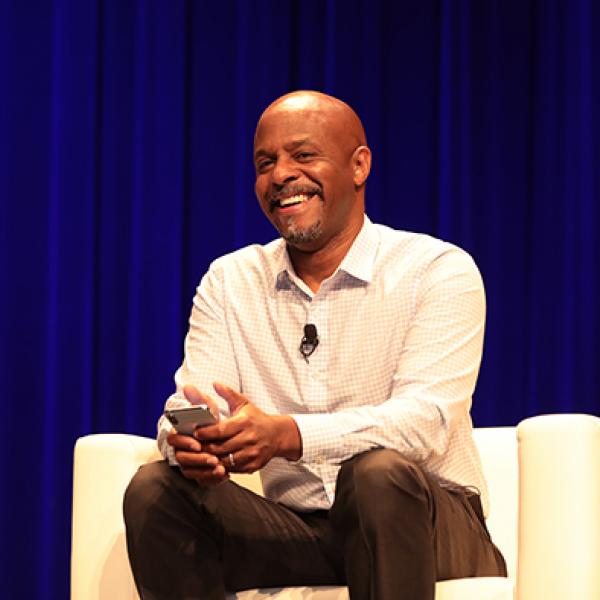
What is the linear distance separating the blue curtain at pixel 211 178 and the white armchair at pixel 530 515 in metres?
1.05

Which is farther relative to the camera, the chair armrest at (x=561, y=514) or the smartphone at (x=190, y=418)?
the chair armrest at (x=561, y=514)

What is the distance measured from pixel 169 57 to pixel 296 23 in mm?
429

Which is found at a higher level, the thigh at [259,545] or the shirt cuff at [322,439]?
the shirt cuff at [322,439]

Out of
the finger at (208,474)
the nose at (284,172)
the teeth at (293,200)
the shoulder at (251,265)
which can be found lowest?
the finger at (208,474)

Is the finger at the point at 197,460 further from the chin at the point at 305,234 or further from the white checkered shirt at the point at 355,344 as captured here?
the chin at the point at 305,234

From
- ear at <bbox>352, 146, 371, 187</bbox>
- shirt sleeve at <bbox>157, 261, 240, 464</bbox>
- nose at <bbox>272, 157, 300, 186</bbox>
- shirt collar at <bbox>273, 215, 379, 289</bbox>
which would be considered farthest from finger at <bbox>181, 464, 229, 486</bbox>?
ear at <bbox>352, 146, 371, 187</bbox>

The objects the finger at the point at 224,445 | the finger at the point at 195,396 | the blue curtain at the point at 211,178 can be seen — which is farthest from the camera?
the blue curtain at the point at 211,178

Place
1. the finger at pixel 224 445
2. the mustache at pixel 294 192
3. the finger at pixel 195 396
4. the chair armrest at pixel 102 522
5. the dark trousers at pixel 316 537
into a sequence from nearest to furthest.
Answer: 1. the dark trousers at pixel 316 537
2. the finger at pixel 224 445
3. the finger at pixel 195 396
4. the chair armrest at pixel 102 522
5. the mustache at pixel 294 192

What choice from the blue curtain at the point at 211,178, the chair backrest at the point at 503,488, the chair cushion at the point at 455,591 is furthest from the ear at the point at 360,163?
the blue curtain at the point at 211,178

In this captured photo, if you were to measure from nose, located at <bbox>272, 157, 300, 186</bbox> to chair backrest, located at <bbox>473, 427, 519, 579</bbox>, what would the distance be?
2.07 feet

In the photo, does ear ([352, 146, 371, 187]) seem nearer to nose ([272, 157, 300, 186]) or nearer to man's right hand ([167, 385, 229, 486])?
nose ([272, 157, 300, 186])

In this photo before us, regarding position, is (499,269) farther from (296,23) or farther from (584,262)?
(296,23)

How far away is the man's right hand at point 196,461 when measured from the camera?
1.76 m

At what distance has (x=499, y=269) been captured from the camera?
3.49 m
